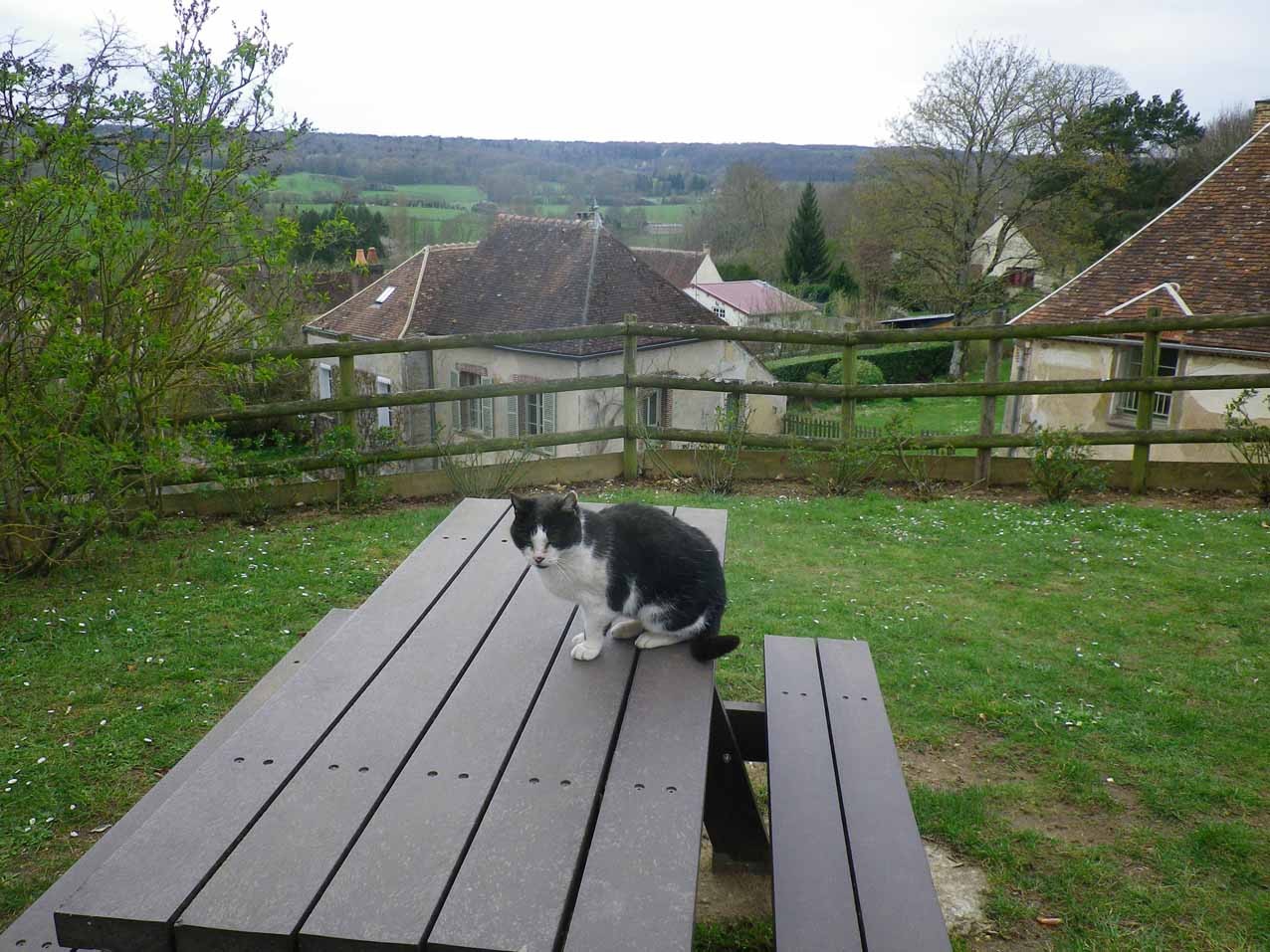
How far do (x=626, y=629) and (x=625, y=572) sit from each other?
188 mm

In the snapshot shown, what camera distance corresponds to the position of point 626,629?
104 inches

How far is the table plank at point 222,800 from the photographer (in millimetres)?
1502

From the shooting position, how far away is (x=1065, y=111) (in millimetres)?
30203

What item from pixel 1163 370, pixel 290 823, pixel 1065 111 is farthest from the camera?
pixel 1065 111

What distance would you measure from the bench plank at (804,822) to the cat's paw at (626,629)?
0.50 meters

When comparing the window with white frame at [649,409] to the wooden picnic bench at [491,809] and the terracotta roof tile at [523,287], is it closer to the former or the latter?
the wooden picnic bench at [491,809]

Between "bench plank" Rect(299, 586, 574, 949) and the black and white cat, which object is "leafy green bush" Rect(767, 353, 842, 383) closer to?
the black and white cat

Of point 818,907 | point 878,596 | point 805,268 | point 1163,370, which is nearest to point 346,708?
point 818,907

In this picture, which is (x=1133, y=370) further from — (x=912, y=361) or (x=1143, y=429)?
(x=912, y=361)

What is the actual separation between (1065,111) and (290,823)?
110 ft

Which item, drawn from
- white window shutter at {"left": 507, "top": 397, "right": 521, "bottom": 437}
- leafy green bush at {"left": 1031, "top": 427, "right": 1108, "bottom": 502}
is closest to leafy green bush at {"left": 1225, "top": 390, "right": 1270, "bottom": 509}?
leafy green bush at {"left": 1031, "top": 427, "right": 1108, "bottom": 502}

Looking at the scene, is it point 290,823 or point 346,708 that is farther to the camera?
point 346,708

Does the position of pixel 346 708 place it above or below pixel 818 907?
above

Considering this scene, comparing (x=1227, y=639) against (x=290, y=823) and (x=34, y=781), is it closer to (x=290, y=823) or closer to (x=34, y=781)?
(x=290, y=823)
